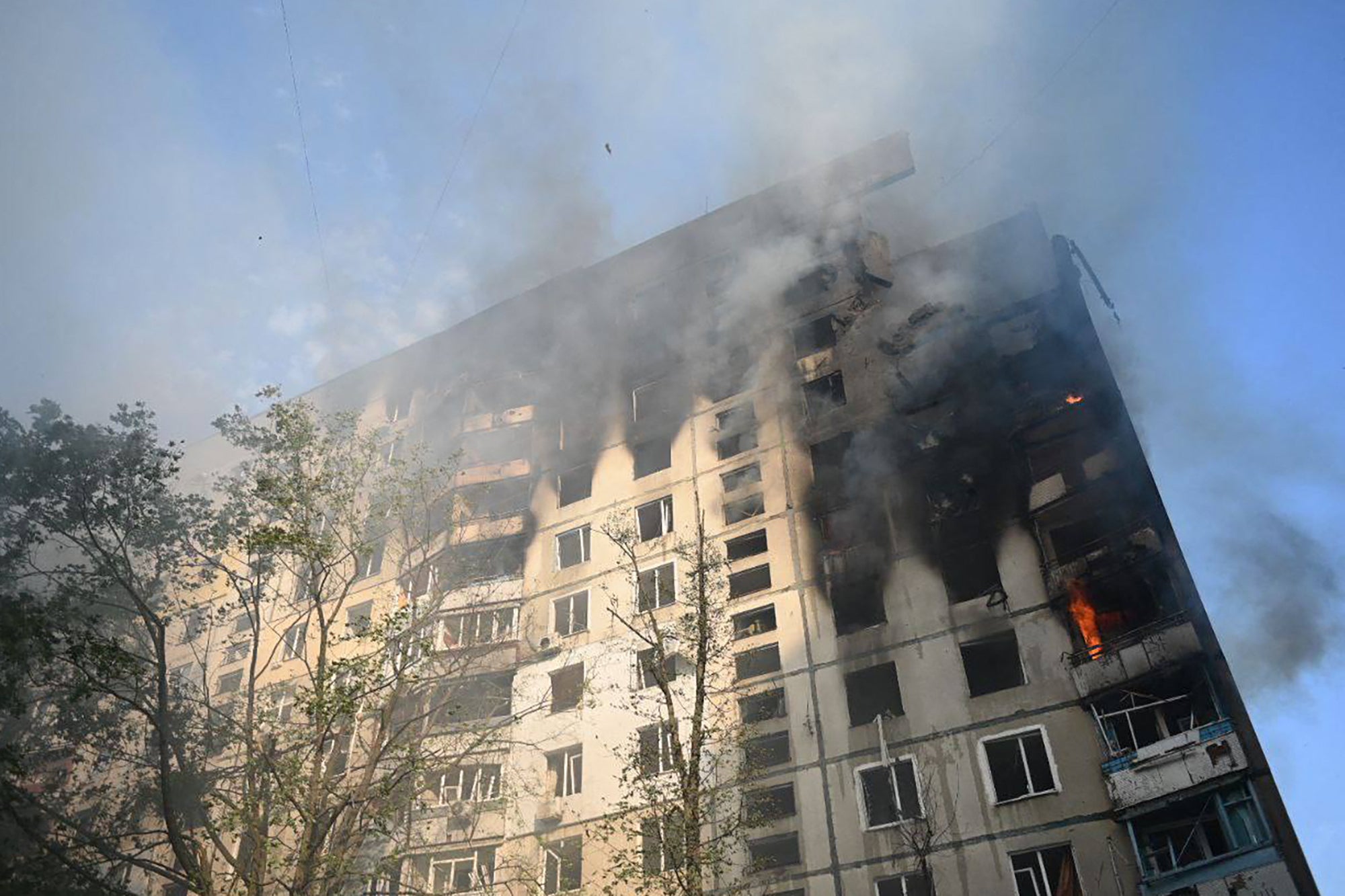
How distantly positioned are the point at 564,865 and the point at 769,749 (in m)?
7.40

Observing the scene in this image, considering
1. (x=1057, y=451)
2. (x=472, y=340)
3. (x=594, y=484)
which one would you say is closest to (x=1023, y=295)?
(x=1057, y=451)

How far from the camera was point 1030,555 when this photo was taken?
27031mm

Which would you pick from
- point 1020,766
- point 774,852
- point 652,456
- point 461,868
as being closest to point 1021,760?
point 1020,766

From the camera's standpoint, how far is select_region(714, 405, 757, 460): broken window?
115 feet

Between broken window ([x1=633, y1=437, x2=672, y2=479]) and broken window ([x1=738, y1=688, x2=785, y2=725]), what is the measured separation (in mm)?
10443

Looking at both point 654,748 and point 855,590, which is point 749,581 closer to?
point 855,590

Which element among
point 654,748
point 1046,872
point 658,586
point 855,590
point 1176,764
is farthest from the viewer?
point 658,586

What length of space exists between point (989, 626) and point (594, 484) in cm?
1680

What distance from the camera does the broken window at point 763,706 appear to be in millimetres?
28516

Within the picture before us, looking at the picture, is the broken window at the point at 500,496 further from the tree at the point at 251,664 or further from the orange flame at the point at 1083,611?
the orange flame at the point at 1083,611

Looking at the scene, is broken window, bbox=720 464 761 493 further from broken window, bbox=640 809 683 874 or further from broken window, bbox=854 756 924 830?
broken window, bbox=640 809 683 874

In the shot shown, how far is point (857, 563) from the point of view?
29797 millimetres

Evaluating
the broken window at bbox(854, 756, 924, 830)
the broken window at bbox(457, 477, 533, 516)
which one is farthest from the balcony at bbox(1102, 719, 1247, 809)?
the broken window at bbox(457, 477, 533, 516)

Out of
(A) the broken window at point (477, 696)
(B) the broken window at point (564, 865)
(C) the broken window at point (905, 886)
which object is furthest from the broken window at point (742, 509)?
(C) the broken window at point (905, 886)
